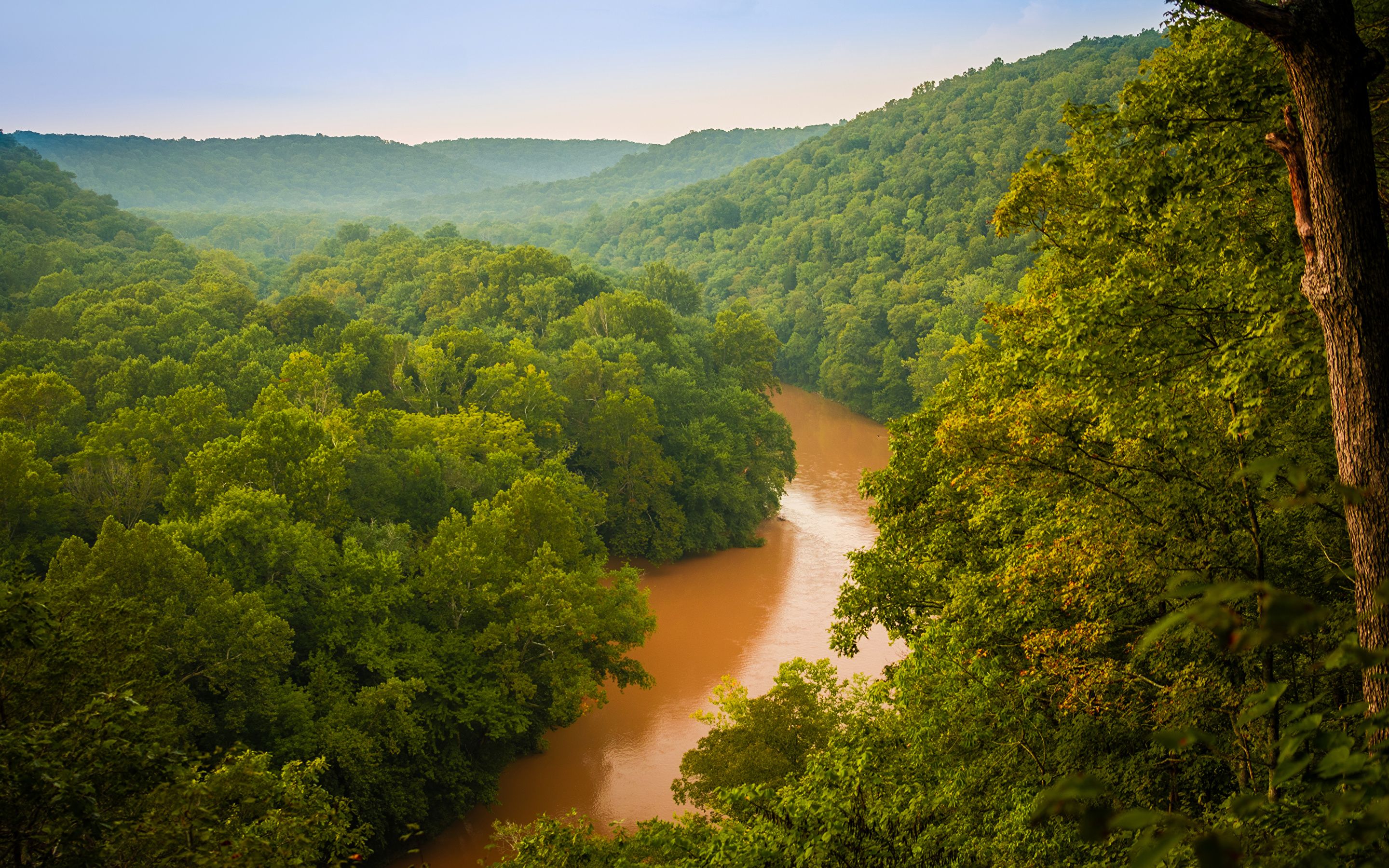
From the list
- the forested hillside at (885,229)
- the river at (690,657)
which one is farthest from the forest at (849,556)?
the forested hillside at (885,229)

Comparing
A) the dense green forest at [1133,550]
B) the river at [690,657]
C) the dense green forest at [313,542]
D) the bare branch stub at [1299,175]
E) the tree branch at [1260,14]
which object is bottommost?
the river at [690,657]

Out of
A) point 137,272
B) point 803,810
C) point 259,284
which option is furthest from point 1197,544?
point 259,284

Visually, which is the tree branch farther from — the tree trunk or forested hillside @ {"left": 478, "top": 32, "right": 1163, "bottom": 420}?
forested hillside @ {"left": 478, "top": 32, "right": 1163, "bottom": 420}

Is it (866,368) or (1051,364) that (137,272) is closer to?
(866,368)

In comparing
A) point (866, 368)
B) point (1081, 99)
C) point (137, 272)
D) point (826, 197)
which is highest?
point (1081, 99)

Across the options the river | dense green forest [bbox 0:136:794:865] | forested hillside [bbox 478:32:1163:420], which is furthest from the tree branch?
forested hillside [bbox 478:32:1163:420]

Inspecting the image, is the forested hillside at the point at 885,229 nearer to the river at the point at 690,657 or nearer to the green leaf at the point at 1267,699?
the river at the point at 690,657
